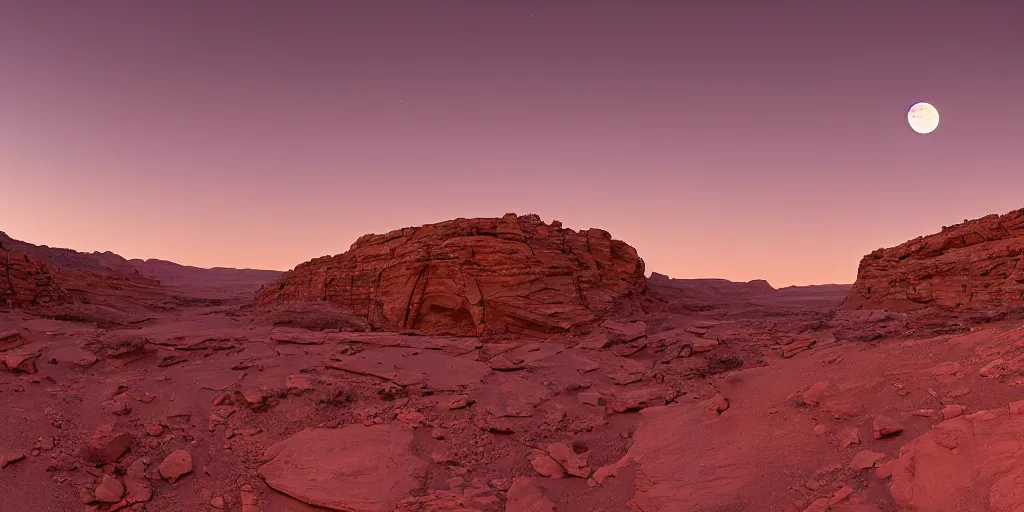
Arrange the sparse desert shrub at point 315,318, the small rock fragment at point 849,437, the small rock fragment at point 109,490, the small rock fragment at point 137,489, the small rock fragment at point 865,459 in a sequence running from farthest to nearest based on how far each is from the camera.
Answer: the sparse desert shrub at point 315,318
the small rock fragment at point 137,489
the small rock fragment at point 109,490
the small rock fragment at point 849,437
the small rock fragment at point 865,459

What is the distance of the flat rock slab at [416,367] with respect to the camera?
34.6ft

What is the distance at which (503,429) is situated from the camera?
8.22 meters

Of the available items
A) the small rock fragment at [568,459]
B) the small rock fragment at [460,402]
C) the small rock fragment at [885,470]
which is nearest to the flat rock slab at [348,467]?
the small rock fragment at [460,402]

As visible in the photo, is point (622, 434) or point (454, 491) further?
point (622, 434)

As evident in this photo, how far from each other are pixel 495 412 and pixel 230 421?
4734 mm

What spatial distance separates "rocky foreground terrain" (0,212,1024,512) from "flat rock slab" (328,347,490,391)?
9cm

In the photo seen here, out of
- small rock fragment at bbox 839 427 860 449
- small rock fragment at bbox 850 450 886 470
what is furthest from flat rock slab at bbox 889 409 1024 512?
small rock fragment at bbox 839 427 860 449

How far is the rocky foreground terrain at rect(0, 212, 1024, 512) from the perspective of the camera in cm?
504

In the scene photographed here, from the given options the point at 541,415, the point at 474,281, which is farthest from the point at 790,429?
the point at 474,281

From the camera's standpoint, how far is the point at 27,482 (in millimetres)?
5965

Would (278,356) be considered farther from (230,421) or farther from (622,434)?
(622,434)

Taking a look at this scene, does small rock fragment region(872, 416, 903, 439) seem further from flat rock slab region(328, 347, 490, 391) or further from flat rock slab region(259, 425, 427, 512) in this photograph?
flat rock slab region(328, 347, 490, 391)

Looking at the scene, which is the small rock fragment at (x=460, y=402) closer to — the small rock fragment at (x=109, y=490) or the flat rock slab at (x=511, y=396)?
the flat rock slab at (x=511, y=396)

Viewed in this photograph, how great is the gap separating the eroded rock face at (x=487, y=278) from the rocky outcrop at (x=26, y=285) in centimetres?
939
